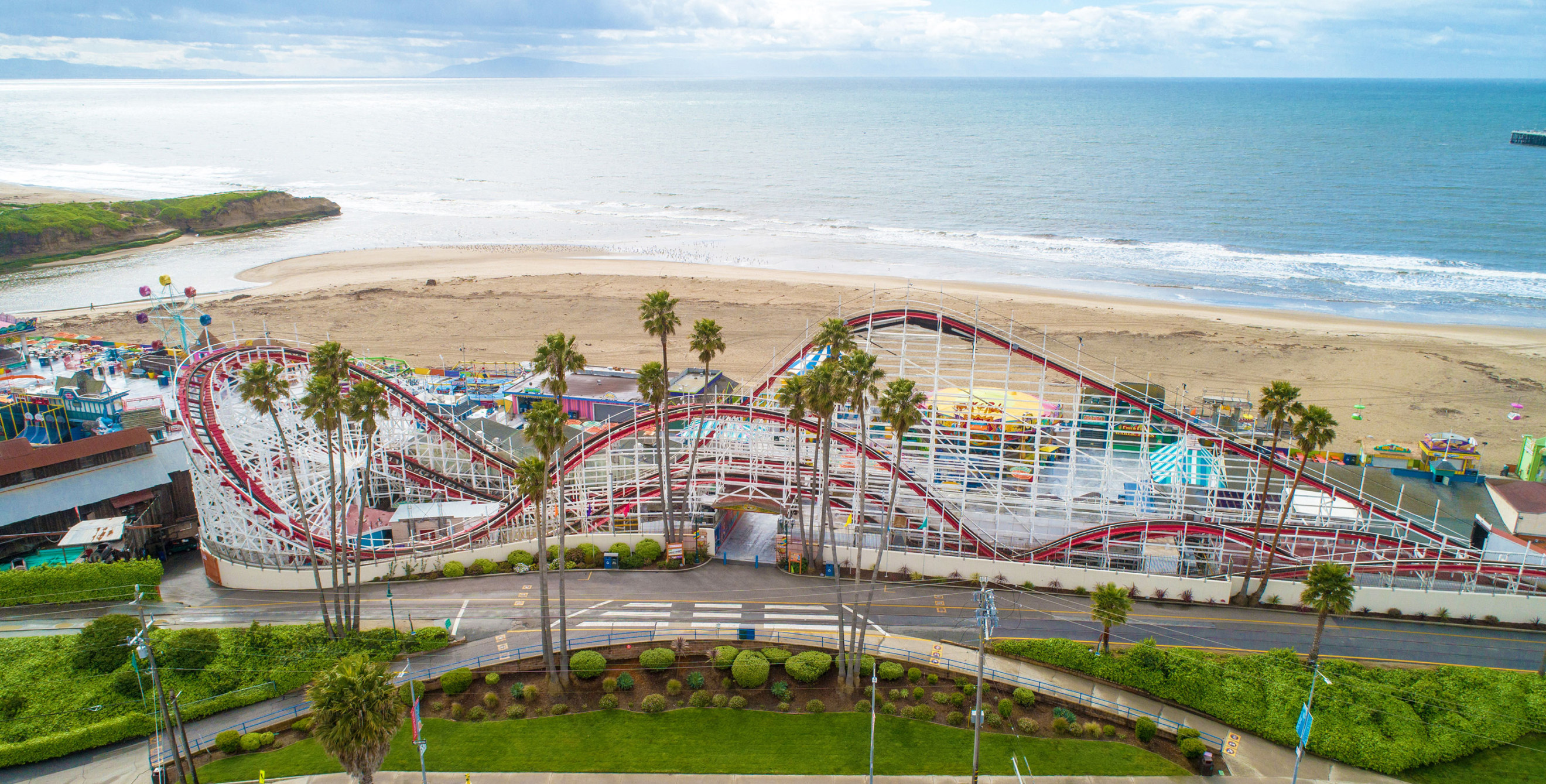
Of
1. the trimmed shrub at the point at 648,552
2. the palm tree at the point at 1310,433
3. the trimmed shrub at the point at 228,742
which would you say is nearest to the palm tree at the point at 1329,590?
the palm tree at the point at 1310,433

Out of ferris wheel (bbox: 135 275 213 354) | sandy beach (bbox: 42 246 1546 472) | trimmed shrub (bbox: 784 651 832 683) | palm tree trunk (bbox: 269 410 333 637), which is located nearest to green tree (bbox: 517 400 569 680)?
trimmed shrub (bbox: 784 651 832 683)

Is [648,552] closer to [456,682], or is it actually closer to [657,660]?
[657,660]

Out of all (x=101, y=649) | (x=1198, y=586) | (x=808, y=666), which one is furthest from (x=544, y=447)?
(x=1198, y=586)

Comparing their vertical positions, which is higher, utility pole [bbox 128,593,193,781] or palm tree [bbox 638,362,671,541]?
palm tree [bbox 638,362,671,541]

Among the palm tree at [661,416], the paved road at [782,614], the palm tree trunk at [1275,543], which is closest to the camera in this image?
the paved road at [782,614]

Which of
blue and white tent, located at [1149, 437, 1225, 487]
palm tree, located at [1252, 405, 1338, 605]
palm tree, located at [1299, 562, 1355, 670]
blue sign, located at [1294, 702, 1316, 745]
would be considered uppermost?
palm tree, located at [1252, 405, 1338, 605]

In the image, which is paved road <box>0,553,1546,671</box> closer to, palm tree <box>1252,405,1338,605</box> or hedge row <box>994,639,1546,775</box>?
hedge row <box>994,639,1546,775</box>

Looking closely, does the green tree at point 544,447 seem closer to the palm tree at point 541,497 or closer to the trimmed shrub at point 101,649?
the palm tree at point 541,497
